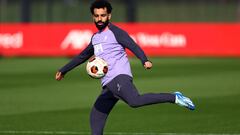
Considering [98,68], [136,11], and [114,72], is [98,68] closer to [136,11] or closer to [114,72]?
[114,72]

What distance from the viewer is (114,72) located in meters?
10.9

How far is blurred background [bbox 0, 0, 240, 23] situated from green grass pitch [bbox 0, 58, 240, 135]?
10.4 meters

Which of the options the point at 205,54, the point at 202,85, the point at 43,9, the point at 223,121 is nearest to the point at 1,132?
the point at 223,121

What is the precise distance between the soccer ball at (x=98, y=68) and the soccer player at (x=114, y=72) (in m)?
0.09

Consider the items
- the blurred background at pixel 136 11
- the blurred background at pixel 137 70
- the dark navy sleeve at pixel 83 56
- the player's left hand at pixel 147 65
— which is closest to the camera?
the player's left hand at pixel 147 65

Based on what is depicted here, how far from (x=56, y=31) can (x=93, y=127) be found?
24531 millimetres

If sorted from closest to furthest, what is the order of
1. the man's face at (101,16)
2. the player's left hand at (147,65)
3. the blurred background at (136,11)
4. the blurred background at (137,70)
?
the player's left hand at (147,65)
the man's face at (101,16)
the blurred background at (137,70)
the blurred background at (136,11)

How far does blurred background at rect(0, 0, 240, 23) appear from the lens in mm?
41994

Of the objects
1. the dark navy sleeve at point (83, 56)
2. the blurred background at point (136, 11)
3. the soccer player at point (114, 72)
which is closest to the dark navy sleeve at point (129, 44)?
the soccer player at point (114, 72)

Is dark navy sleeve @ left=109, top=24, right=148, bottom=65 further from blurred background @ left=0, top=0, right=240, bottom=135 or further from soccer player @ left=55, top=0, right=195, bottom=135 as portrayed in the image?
blurred background @ left=0, top=0, right=240, bottom=135

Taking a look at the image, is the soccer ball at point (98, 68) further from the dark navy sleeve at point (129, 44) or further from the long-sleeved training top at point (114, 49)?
the dark navy sleeve at point (129, 44)

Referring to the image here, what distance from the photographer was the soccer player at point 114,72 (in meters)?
10.7

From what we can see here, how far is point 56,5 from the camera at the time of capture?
44344mm

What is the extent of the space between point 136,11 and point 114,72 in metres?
29.3
